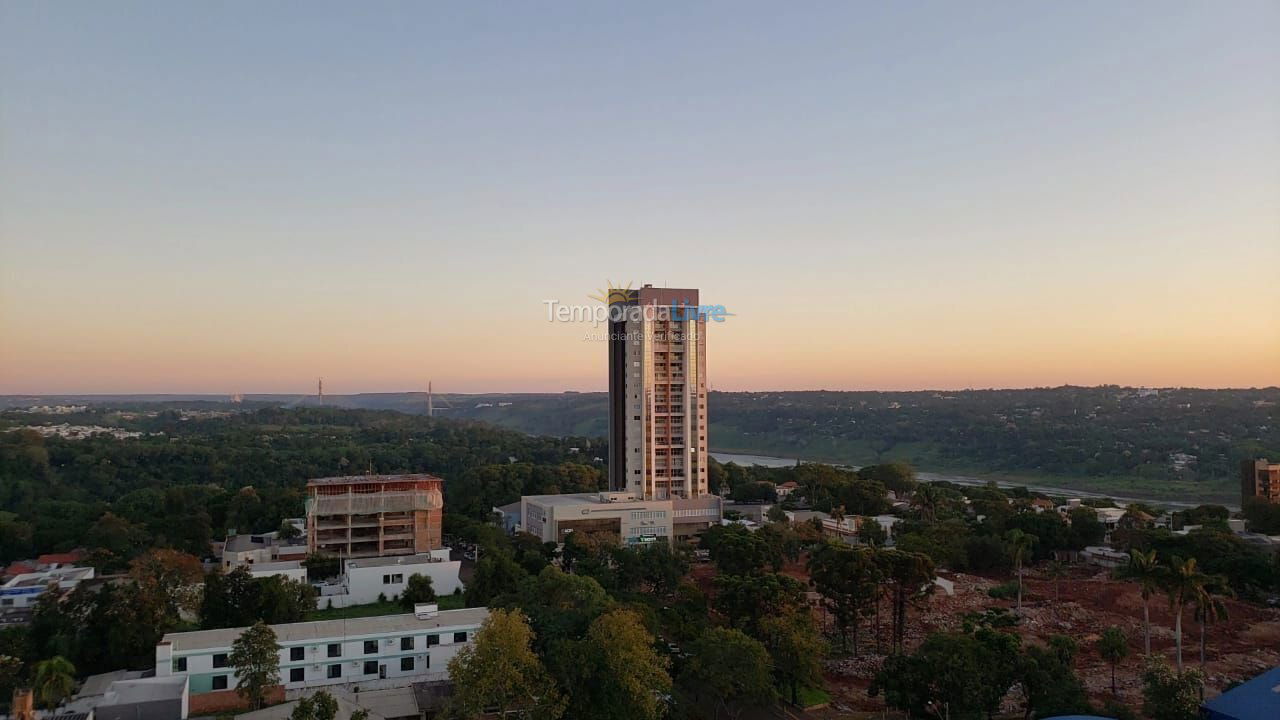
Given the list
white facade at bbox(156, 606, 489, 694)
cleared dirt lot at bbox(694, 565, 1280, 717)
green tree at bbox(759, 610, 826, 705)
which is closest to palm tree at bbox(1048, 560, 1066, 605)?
cleared dirt lot at bbox(694, 565, 1280, 717)

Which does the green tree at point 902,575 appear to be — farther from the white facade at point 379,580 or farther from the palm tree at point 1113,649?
the white facade at point 379,580

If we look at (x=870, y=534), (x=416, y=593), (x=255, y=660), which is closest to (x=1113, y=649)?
(x=870, y=534)

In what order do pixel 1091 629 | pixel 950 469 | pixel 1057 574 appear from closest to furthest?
pixel 1091 629, pixel 1057 574, pixel 950 469

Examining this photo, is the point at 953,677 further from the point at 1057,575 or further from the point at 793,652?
the point at 1057,575

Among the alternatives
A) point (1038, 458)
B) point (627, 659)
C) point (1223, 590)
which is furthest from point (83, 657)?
point (1038, 458)


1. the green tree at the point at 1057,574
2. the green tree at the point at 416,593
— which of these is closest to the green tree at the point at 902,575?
the green tree at the point at 1057,574

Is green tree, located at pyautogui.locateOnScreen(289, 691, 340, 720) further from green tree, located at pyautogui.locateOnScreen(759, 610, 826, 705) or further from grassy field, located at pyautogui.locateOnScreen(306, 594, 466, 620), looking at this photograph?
grassy field, located at pyautogui.locateOnScreen(306, 594, 466, 620)
